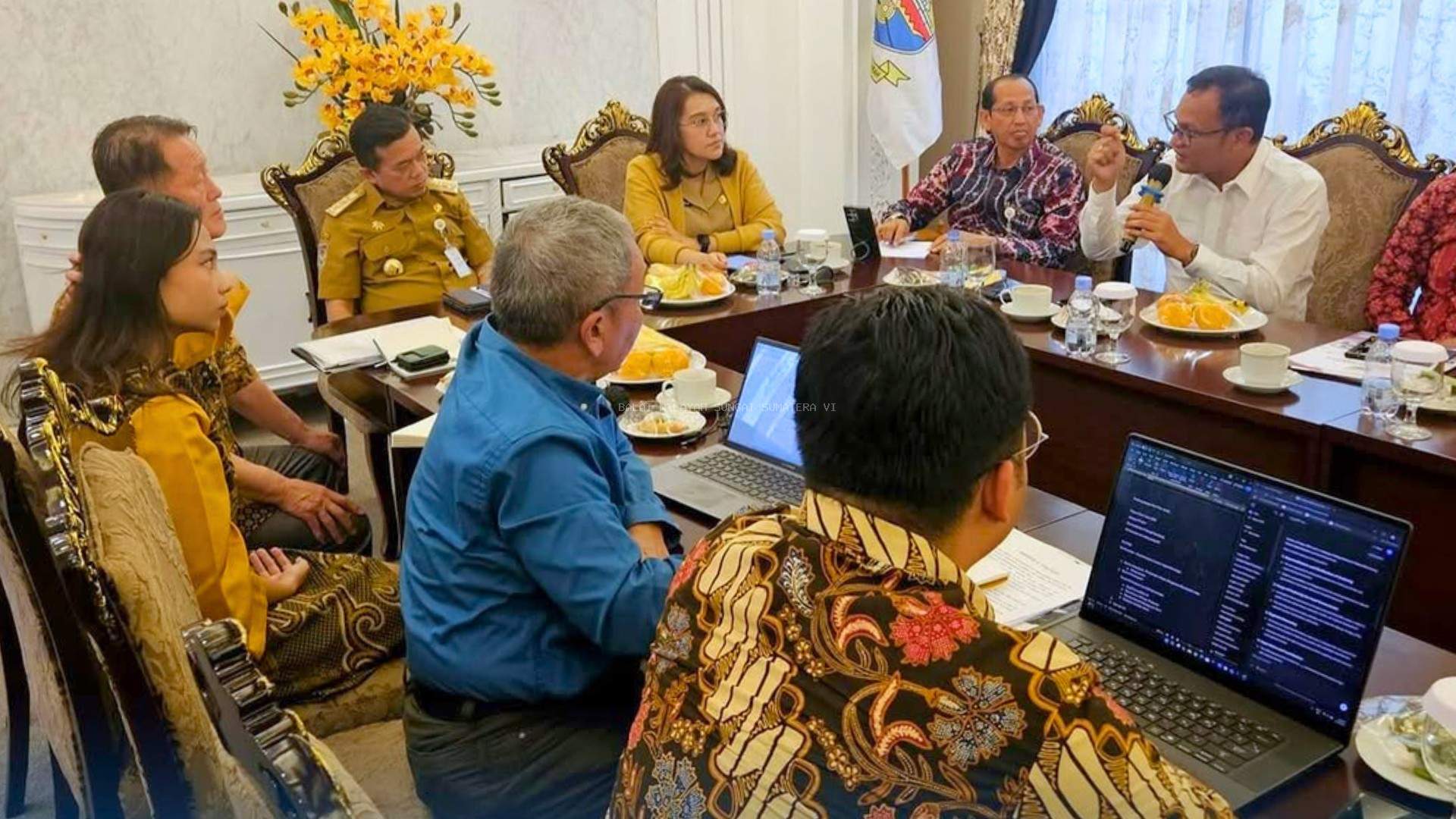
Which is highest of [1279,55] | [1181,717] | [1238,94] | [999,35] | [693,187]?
[999,35]

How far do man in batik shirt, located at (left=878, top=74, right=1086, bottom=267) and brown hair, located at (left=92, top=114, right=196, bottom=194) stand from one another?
1.95 m

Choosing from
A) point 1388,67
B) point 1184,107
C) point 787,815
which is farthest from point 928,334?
point 1388,67

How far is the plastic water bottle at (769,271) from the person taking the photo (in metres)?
3.04

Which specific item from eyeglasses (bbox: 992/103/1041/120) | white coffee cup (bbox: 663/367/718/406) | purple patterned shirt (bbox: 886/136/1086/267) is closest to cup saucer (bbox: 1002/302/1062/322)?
purple patterned shirt (bbox: 886/136/1086/267)

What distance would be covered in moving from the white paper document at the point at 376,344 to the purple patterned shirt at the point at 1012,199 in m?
1.61

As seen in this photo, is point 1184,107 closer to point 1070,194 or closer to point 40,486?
point 1070,194

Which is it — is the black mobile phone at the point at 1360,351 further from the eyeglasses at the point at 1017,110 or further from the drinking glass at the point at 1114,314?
the eyeglasses at the point at 1017,110

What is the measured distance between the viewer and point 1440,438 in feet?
6.20

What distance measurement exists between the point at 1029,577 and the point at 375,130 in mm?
2236

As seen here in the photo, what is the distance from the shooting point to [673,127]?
355 centimetres

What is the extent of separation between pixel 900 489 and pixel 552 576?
561 mm

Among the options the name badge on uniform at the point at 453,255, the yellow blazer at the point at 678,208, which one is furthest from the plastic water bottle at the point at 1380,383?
the name badge on uniform at the point at 453,255

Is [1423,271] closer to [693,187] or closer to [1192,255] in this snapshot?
[1192,255]

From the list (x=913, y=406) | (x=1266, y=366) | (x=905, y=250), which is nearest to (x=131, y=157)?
(x=905, y=250)
